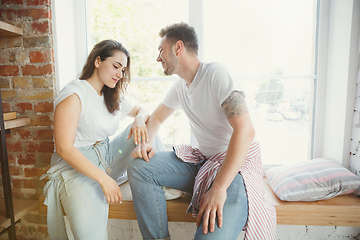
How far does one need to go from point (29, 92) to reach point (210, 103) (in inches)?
53.4

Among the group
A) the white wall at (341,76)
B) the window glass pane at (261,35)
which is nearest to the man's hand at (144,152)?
the window glass pane at (261,35)

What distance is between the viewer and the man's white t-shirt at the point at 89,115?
1.31 metres

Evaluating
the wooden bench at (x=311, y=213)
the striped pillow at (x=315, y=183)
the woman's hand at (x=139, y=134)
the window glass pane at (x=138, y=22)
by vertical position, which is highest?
the window glass pane at (x=138, y=22)

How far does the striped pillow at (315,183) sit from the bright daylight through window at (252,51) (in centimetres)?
40

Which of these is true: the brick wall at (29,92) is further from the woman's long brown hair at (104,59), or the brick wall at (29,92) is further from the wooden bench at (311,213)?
the wooden bench at (311,213)

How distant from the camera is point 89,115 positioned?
1.38 m

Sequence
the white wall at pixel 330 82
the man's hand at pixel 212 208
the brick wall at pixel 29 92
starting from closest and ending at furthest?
1. the man's hand at pixel 212 208
2. the white wall at pixel 330 82
3. the brick wall at pixel 29 92

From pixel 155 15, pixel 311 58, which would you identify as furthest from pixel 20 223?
pixel 311 58

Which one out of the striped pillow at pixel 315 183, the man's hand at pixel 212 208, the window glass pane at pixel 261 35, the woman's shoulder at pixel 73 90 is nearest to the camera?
the man's hand at pixel 212 208

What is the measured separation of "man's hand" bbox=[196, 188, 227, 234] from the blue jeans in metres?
0.02

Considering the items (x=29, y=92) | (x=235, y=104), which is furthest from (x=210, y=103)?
(x=29, y=92)

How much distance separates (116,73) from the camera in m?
1.47

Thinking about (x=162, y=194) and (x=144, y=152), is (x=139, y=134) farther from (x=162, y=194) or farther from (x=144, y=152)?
(x=162, y=194)

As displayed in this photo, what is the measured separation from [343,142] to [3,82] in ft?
8.43
